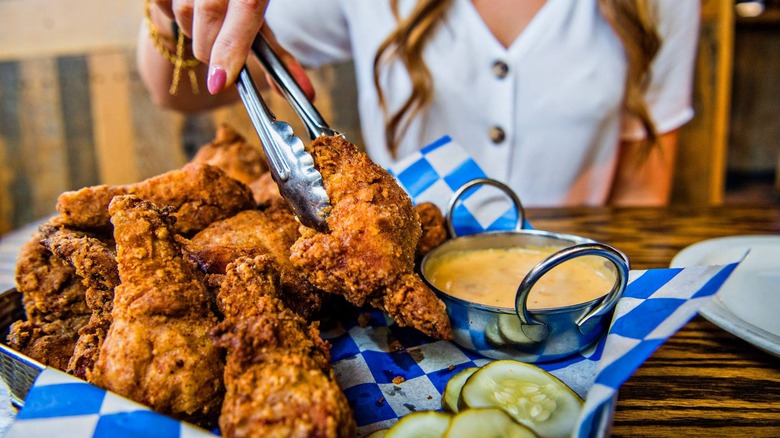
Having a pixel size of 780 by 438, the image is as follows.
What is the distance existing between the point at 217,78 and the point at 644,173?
2.84 meters

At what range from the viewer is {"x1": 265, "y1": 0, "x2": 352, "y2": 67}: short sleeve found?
2.98 metres

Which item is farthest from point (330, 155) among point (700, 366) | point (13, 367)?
point (700, 366)

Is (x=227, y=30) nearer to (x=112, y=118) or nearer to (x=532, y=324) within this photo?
(x=532, y=324)

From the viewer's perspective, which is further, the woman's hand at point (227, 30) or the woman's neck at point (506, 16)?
the woman's neck at point (506, 16)

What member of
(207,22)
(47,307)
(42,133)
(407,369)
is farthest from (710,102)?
(42,133)

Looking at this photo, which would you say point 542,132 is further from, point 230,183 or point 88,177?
point 88,177

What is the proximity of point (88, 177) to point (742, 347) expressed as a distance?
527cm

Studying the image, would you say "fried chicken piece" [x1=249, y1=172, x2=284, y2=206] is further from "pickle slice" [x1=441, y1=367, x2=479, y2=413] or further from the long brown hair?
the long brown hair

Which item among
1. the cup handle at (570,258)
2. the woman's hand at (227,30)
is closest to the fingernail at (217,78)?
the woman's hand at (227,30)

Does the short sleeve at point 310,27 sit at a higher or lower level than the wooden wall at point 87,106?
higher

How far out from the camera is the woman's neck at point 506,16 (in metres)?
2.93

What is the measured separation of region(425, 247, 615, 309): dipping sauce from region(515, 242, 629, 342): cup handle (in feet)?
0.44

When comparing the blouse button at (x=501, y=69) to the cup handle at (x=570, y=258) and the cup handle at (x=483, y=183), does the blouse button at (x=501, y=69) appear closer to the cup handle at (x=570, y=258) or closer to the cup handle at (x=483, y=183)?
the cup handle at (x=483, y=183)

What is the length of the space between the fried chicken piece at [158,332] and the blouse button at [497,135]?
1974 millimetres
